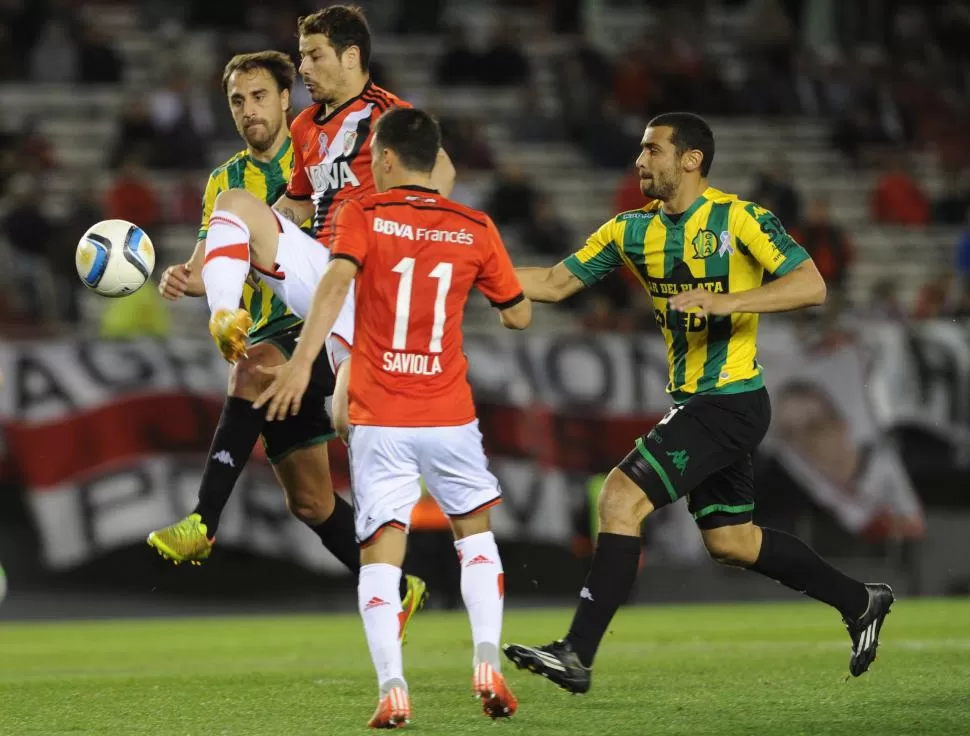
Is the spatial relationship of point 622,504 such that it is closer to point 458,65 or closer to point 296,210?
point 296,210

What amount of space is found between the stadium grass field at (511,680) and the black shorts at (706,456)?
0.76 metres

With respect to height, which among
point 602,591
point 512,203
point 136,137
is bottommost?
point 602,591

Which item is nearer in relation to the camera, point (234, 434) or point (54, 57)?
point (234, 434)

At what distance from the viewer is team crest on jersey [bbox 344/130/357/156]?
6.91 m

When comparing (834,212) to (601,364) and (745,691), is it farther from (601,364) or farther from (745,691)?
(745,691)

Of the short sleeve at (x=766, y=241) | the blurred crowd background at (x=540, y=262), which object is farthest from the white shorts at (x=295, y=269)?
the blurred crowd background at (x=540, y=262)

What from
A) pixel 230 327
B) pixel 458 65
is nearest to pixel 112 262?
pixel 230 327

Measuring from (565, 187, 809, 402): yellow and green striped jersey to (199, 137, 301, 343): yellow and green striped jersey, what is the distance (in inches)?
Answer: 61.2

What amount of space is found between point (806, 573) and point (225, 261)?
2722 mm

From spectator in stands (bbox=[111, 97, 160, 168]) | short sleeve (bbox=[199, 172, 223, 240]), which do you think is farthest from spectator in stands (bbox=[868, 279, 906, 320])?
short sleeve (bbox=[199, 172, 223, 240])

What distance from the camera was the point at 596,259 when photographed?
7.00m

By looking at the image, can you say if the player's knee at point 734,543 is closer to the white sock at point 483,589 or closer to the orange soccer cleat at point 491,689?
the white sock at point 483,589

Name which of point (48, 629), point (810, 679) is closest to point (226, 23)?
point (48, 629)

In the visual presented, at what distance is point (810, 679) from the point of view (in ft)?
23.8
